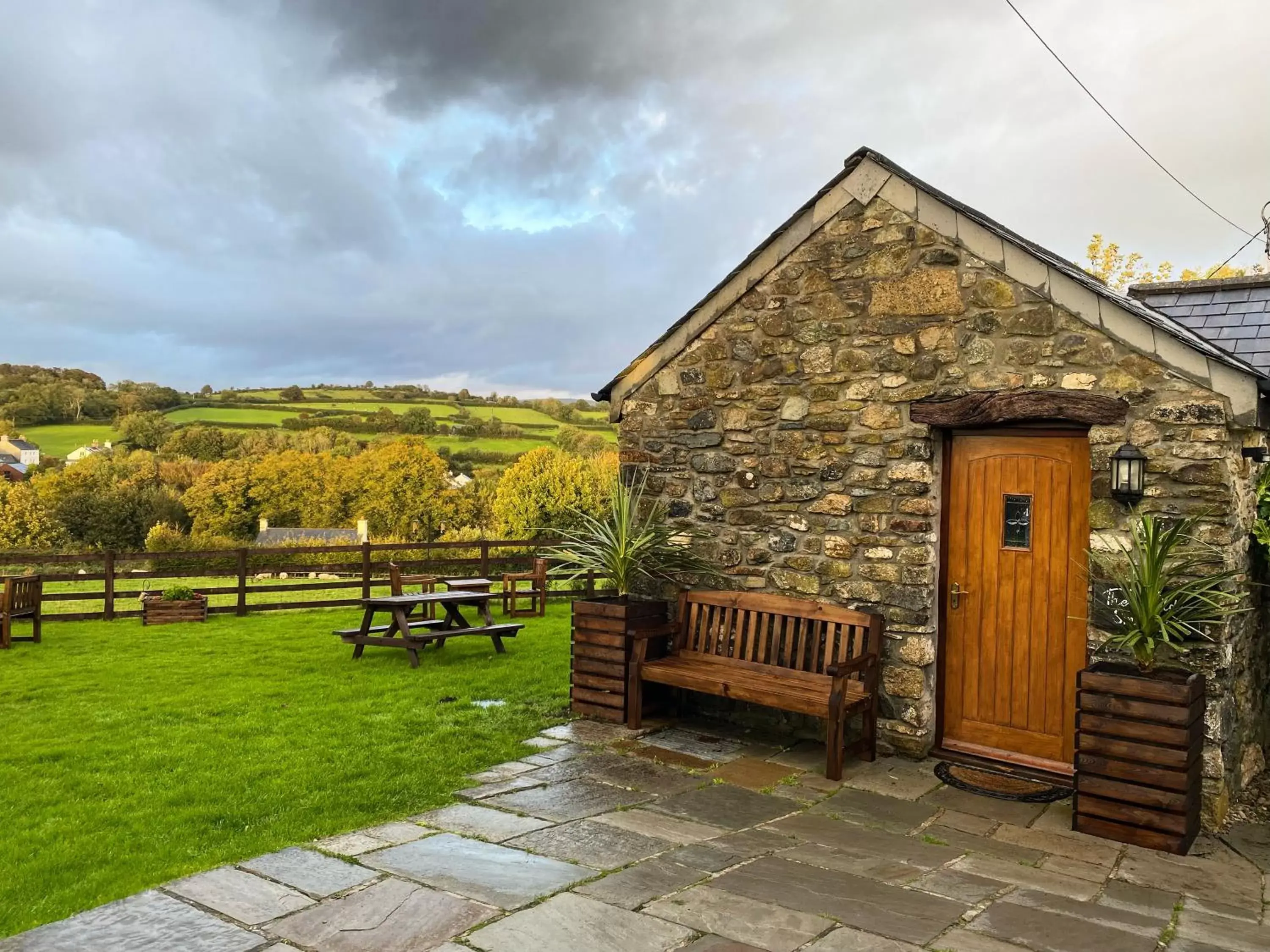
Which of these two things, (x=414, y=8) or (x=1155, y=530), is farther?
(x=414, y=8)

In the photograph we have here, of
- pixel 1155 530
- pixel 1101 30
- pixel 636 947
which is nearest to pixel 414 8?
pixel 1101 30

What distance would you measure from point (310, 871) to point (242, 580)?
10.2 meters

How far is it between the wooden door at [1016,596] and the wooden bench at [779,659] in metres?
0.60

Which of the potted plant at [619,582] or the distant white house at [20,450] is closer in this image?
the potted plant at [619,582]

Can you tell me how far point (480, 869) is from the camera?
137 inches

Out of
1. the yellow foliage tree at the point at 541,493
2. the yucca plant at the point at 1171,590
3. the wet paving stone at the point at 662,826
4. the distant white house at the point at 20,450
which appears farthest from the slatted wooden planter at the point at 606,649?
the distant white house at the point at 20,450

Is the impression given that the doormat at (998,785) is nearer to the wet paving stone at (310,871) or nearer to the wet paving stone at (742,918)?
the wet paving stone at (742,918)

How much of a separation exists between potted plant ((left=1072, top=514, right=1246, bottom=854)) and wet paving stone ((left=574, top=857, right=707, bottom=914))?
86.0 inches

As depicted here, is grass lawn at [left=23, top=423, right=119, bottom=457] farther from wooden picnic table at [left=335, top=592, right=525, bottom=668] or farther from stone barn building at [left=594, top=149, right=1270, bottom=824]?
stone barn building at [left=594, top=149, right=1270, bottom=824]

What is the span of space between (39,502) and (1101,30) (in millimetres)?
24289

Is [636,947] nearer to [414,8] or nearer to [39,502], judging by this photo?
[414,8]

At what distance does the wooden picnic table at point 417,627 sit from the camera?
847 centimetres

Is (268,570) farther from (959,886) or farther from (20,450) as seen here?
(959,886)

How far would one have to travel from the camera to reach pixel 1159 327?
4.49 m
